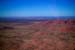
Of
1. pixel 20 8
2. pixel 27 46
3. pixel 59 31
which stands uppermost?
pixel 20 8

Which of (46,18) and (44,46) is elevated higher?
(46,18)

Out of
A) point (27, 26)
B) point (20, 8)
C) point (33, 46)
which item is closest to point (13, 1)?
point (20, 8)

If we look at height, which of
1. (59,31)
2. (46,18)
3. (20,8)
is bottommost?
(59,31)

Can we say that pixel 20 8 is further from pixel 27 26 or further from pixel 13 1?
pixel 27 26

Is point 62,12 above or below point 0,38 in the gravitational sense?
above

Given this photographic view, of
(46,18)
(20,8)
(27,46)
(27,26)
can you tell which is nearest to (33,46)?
(27,46)

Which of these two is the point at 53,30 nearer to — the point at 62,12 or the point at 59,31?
the point at 59,31

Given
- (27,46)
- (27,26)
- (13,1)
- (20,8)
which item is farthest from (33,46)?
(13,1)

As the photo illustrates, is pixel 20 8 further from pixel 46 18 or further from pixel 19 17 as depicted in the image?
pixel 46 18
